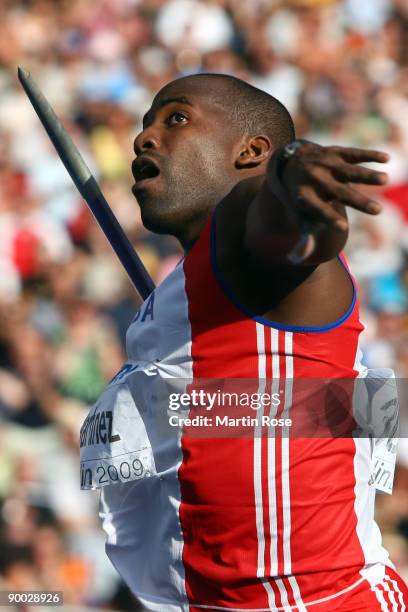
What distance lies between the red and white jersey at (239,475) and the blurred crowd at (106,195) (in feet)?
10.6

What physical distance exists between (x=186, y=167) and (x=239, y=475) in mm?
920

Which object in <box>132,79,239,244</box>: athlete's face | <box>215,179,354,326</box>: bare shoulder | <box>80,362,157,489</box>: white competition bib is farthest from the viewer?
<box>132,79,239,244</box>: athlete's face

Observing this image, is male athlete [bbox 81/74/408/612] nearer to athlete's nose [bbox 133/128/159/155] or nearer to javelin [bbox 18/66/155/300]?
athlete's nose [bbox 133/128/159/155]

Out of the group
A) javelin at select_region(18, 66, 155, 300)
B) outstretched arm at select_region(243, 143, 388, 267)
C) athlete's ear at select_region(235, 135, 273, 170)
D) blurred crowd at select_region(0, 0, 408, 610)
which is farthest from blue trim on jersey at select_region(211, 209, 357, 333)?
blurred crowd at select_region(0, 0, 408, 610)

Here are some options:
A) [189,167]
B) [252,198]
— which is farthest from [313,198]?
[189,167]

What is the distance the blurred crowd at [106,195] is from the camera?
612cm

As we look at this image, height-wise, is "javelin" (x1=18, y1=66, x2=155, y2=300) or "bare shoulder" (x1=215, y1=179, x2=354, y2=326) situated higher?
"javelin" (x1=18, y1=66, x2=155, y2=300)

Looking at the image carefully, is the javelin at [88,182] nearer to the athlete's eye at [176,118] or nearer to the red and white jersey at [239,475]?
the athlete's eye at [176,118]

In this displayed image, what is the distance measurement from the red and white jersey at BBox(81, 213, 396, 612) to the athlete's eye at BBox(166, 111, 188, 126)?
1.67 feet

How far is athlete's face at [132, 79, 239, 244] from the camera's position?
295cm

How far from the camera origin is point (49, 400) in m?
6.38

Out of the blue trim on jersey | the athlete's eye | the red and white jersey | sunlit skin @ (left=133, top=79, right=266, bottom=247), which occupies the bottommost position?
the red and white jersey

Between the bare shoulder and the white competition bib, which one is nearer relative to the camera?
the bare shoulder

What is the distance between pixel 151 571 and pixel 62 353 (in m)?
3.80
